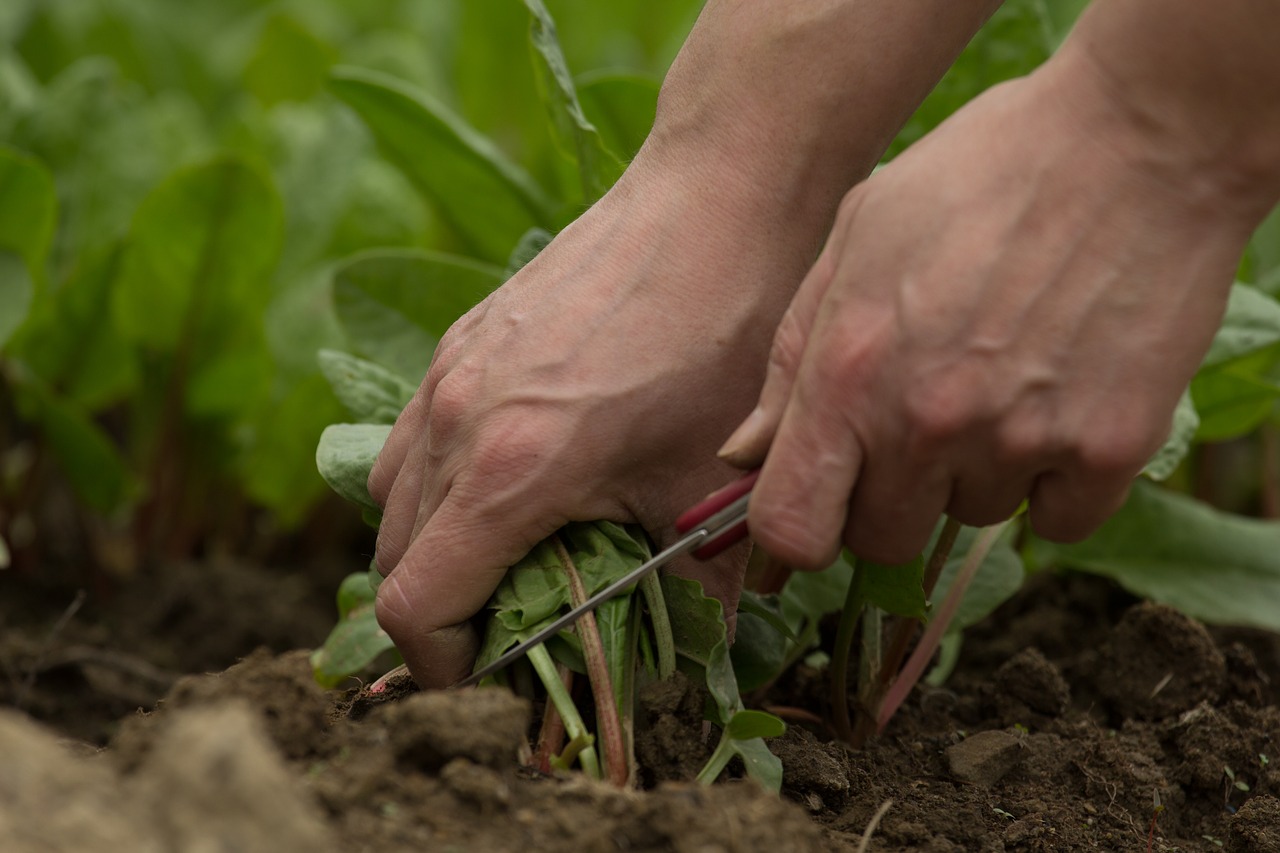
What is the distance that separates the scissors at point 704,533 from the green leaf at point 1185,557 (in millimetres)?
803

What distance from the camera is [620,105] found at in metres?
1.67

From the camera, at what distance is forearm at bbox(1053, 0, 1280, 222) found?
0.82 metres

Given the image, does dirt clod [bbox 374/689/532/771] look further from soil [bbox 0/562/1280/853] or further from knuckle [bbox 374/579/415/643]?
knuckle [bbox 374/579/415/643]

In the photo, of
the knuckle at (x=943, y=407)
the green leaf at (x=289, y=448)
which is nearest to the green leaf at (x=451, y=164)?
the green leaf at (x=289, y=448)

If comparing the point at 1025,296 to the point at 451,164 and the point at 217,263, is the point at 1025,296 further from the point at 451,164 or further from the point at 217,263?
the point at 217,263

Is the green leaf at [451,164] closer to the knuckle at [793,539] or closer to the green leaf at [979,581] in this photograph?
the green leaf at [979,581]

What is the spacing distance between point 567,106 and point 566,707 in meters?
0.61

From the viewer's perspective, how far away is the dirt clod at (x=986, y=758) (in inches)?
46.9

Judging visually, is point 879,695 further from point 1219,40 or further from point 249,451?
point 249,451

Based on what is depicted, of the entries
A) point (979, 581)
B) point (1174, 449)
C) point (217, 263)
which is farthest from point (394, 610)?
Answer: point (217, 263)

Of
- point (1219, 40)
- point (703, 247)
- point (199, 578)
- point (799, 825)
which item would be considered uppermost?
point (1219, 40)

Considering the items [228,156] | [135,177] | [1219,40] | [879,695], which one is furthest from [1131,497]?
[135,177]

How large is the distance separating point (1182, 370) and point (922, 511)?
0.19 m

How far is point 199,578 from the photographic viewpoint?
226cm
